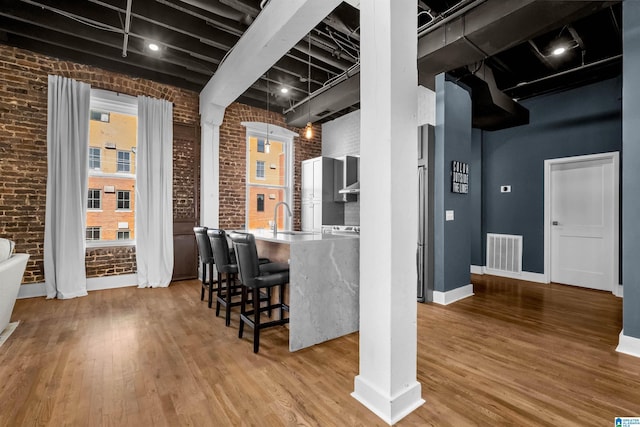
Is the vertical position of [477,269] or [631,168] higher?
[631,168]

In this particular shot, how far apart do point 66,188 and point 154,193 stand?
1.09 metres

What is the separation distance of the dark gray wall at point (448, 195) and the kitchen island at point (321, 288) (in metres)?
1.69

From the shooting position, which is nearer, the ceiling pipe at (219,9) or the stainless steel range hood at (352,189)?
the ceiling pipe at (219,9)

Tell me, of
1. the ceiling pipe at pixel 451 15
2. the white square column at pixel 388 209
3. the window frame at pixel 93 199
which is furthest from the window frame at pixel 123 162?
the ceiling pipe at pixel 451 15

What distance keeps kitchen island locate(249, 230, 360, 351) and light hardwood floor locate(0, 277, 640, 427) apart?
6.0 inches

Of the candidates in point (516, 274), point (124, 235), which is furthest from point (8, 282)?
Result: point (516, 274)

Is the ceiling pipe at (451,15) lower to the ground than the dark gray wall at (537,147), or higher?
higher

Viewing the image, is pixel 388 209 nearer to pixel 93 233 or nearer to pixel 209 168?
pixel 209 168

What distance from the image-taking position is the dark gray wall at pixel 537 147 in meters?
4.64

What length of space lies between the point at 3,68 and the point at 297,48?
390 centimetres

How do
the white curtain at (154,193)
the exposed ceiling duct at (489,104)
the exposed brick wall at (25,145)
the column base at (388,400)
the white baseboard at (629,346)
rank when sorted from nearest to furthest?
the column base at (388,400), the white baseboard at (629,346), the exposed brick wall at (25,145), the exposed ceiling duct at (489,104), the white curtain at (154,193)

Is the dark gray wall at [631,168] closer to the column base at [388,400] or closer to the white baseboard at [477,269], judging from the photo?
the column base at [388,400]

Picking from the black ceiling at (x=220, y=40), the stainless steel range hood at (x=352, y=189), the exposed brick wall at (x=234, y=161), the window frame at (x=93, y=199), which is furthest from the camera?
the exposed brick wall at (x=234, y=161)

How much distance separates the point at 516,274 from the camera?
18.3 feet
